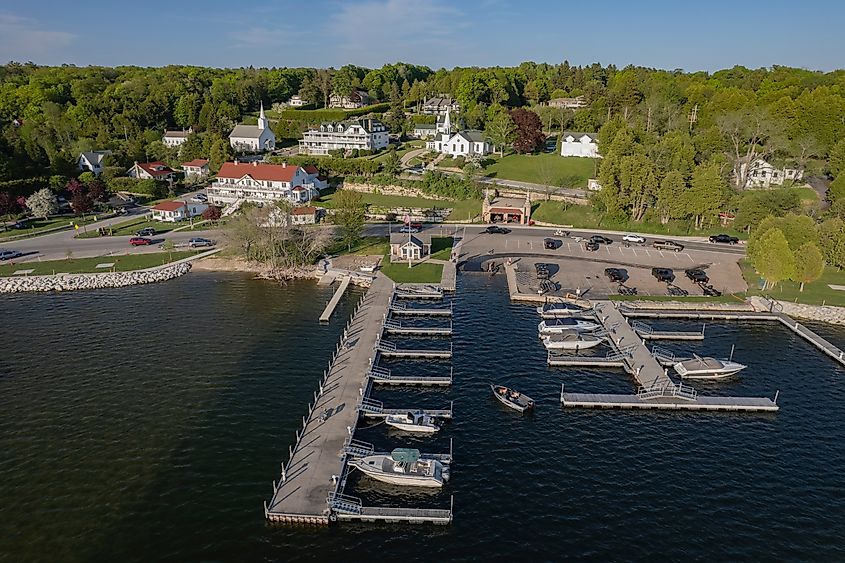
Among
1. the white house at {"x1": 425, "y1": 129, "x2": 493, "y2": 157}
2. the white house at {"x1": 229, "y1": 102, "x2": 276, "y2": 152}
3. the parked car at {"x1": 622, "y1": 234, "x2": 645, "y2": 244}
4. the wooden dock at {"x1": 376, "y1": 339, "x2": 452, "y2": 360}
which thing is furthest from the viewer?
the white house at {"x1": 229, "y1": 102, "x2": 276, "y2": 152}

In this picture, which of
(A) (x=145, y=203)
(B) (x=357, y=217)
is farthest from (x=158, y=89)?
(B) (x=357, y=217)

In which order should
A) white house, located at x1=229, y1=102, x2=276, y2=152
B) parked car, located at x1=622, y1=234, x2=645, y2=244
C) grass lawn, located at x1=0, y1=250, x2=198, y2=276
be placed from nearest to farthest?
grass lawn, located at x1=0, y1=250, x2=198, y2=276, parked car, located at x1=622, y1=234, x2=645, y2=244, white house, located at x1=229, y1=102, x2=276, y2=152

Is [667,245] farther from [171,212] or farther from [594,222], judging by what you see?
[171,212]

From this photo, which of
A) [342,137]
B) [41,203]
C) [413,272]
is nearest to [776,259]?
[413,272]

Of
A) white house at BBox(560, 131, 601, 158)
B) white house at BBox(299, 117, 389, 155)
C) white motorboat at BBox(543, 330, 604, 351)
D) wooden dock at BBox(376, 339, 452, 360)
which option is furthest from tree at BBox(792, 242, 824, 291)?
white house at BBox(299, 117, 389, 155)

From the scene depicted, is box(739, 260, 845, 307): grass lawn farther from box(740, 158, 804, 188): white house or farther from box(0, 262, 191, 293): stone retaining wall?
box(0, 262, 191, 293): stone retaining wall

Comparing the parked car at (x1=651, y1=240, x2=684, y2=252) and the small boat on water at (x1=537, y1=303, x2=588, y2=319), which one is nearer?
the small boat on water at (x1=537, y1=303, x2=588, y2=319)

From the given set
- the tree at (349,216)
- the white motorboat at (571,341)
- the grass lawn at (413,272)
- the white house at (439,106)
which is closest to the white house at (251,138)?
the white house at (439,106)
